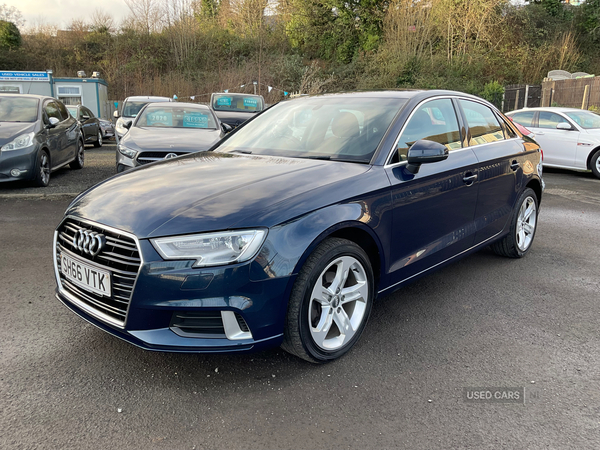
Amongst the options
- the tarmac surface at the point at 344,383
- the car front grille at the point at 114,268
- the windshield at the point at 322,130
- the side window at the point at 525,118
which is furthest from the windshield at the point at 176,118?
the side window at the point at 525,118

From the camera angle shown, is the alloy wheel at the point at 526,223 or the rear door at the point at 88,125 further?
the rear door at the point at 88,125

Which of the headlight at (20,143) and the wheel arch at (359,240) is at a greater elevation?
the headlight at (20,143)

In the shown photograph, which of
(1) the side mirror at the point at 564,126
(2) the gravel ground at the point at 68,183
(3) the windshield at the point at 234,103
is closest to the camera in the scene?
(2) the gravel ground at the point at 68,183

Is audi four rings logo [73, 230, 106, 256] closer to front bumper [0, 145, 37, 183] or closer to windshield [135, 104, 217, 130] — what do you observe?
front bumper [0, 145, 37, 183]

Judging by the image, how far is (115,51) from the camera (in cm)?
3297

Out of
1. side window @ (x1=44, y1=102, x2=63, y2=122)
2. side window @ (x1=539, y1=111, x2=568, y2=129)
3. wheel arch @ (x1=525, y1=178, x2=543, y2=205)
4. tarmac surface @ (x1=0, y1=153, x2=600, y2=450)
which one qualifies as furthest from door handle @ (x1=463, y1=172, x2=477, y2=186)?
side window @ (x1=539, y1=111, x2=568, y2=129)

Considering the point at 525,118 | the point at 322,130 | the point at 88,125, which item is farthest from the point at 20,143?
the point at 525,118

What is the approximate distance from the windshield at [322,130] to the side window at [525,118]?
A: 8952 millimetres

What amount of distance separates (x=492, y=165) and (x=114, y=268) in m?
3.15

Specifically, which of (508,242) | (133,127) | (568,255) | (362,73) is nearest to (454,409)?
(508,242)

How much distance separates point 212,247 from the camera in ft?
7.66

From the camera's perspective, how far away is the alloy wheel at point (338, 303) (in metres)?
2.70

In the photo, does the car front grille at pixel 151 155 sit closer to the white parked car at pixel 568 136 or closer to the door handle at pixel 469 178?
the door handle at pixel 469 178

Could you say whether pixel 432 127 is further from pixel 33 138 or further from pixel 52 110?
pixel 52 110
